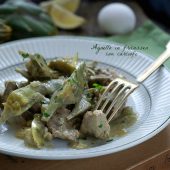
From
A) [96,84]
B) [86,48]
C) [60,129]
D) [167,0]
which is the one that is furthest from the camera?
[167,0]

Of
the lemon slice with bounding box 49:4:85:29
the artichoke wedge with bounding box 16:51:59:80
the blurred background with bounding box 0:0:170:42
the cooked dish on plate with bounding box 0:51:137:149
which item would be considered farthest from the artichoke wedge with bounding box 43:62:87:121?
the lemon slice with bounding box 49:4:85:29

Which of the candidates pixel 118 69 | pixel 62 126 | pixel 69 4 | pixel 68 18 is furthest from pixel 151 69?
pixel 69 4

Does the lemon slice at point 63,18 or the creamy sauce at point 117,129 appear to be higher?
the creamy sauce at point 117,129

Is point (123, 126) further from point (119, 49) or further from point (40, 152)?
point (119, 49)

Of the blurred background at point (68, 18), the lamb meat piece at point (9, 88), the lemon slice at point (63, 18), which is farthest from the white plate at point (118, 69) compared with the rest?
the lemon slice at point (63, 18)

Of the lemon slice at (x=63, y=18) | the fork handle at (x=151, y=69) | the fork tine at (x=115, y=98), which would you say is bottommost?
the lemon slice at (x=63, y=18)

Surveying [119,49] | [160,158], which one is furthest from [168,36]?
[160,158]

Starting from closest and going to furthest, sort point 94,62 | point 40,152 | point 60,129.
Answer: point 40,152
point 60,129
point 94,62

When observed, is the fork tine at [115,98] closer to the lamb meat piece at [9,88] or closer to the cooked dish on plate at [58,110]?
the cooked dish on plate at [58,110]
